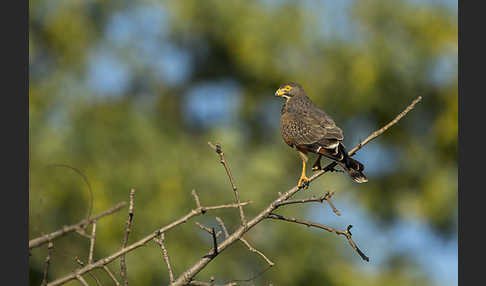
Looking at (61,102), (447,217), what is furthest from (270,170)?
(447,217)

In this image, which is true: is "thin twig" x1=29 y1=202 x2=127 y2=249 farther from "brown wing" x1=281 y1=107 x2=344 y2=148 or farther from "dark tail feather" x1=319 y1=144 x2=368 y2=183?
"brown wing" x1=281 y1=107 x2=344 y2=148

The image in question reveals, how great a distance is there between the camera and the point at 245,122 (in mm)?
21781

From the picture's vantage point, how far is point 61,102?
64.0 ft

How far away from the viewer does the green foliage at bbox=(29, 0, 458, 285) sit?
15750 mm

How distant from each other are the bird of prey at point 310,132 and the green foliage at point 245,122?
24.6ft

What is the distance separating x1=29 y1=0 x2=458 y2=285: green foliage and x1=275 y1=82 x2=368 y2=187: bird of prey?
7.48 meters

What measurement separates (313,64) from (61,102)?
783 centimetres

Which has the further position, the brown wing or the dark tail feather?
the brown wing

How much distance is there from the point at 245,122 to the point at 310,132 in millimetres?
15015

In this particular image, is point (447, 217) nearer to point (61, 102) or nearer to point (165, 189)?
point (165, 189)

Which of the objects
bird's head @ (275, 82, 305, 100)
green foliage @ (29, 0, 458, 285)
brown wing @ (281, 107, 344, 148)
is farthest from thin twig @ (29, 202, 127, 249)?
green foliage @ (29, 0, 458, 285)

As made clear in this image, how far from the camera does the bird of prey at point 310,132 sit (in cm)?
606

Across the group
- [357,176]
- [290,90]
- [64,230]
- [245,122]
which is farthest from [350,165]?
[245,122]

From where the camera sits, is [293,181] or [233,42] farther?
[233,42]
